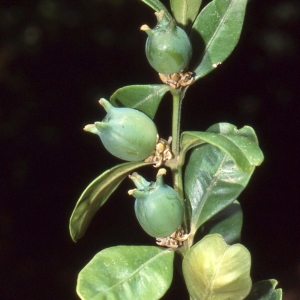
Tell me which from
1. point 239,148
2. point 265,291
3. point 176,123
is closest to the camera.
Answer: point 239,148

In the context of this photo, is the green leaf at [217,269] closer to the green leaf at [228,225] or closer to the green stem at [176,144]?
the green stem at [176,144]

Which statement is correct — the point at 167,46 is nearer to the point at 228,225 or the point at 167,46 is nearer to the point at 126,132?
the point at 126,132

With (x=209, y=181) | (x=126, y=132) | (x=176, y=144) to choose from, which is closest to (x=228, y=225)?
(x=209, y=181)

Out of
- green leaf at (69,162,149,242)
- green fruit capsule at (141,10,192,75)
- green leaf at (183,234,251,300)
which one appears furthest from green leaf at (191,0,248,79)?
green leaf at (183,234,251,300)

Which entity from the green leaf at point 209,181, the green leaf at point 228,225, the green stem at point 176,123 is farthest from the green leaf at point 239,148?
the green leaf at point 228,225

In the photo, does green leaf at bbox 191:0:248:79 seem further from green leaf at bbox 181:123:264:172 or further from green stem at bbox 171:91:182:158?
green leaf at bbox 181:123:264:172
